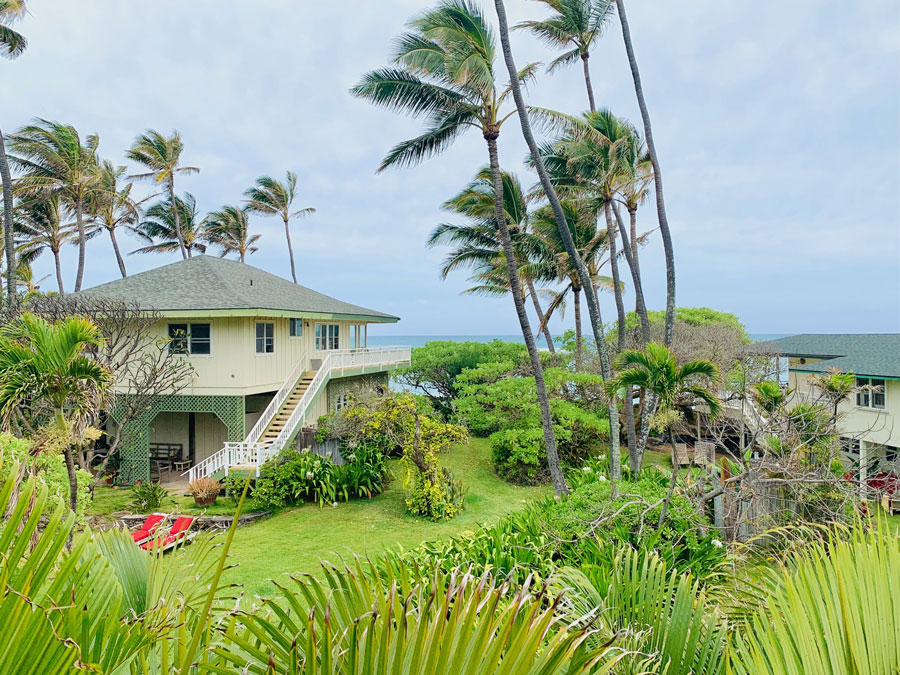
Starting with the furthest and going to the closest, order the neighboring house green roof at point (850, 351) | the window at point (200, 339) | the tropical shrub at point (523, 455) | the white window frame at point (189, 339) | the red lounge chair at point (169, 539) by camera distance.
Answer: the neighboring house green roof at point (850, 351) < the tropical shrub at point (523, 455) < the window at point (200, 339) < the white window frame at point (189, 339) < the red lounge chair at point (169, 539)

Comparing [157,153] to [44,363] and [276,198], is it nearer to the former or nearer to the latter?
[276,198]

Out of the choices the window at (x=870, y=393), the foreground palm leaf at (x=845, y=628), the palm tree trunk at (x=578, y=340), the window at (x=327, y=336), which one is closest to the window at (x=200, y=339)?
the window at (x=327, y=336)

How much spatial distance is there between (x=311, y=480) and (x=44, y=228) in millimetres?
27807

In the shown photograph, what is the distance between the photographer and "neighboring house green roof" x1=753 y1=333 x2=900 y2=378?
18984mm

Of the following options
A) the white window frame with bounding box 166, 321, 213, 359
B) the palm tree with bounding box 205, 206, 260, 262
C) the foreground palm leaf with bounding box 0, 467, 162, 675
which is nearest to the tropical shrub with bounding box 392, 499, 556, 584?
the foreground palm leaf with bounding box 0, 467, 162, 675

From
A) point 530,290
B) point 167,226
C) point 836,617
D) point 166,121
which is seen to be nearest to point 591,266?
point 530,290

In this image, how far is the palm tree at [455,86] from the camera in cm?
1185

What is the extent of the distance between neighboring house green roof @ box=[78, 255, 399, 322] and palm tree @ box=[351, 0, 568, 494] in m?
8.04

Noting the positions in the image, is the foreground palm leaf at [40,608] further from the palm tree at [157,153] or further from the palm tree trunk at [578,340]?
the palm tree at [157,153]

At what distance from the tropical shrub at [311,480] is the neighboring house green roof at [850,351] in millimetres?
16921

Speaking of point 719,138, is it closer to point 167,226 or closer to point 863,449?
point 863,449

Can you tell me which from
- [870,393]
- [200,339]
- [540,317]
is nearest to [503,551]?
[200,339]

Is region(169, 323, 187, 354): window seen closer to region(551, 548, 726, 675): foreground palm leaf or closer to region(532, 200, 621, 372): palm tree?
region(532, 200, 621, 372): palm tree

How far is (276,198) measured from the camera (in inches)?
1474
